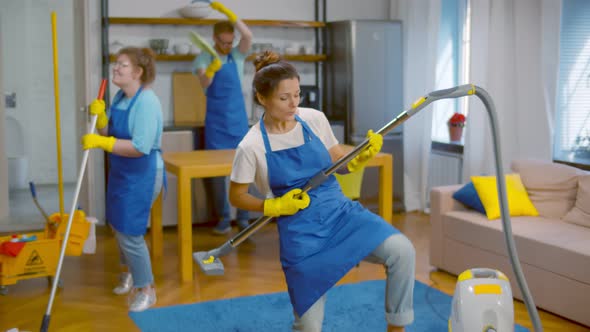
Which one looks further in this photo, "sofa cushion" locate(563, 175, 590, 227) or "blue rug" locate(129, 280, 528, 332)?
"sofa cushion" locate(563, 175, 590, 227)

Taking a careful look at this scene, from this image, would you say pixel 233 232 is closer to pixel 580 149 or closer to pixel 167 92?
pixel 167 92

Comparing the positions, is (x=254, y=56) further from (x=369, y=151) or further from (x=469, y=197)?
(x=369, y=151)

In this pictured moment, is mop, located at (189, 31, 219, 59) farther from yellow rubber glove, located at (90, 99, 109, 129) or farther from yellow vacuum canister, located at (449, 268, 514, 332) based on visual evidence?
yellow vacuum canister, located at (449, 268, 514, 332)

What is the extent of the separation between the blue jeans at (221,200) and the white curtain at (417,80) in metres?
1.51

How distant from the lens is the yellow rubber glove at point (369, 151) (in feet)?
8.28

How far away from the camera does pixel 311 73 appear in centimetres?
639

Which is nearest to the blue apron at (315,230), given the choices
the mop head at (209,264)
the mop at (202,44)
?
the mop head at (209,264)

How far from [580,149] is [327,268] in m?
3.07

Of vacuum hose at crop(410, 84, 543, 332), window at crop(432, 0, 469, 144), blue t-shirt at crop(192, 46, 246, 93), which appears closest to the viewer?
vacuum hose at crop(410, 84, 543, 332)

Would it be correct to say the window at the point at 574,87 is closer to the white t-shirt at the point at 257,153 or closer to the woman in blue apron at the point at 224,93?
the woman in blue apron at the point at 224,93

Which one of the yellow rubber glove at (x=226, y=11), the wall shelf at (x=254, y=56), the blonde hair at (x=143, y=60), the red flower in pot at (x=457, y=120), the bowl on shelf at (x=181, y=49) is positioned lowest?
the red flower in pot at (x=457, y=120)

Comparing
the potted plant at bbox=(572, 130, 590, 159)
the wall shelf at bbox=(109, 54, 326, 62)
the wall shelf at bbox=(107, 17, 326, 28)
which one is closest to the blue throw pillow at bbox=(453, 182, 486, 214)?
the potted plant at bbox=(572, 130, 590, 159)

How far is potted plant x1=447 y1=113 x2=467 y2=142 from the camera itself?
5906mm

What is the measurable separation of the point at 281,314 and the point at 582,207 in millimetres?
1722
